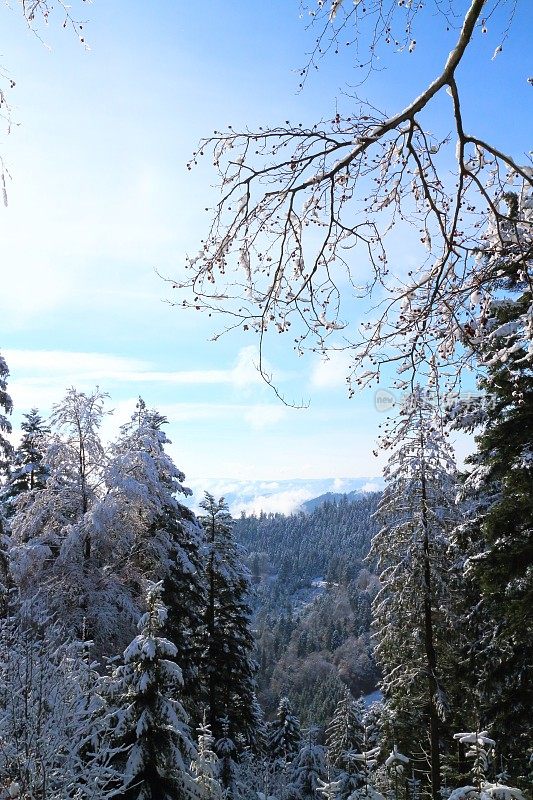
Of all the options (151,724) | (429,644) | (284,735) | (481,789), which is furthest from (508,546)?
(284,735)

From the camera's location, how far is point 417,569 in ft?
45.7

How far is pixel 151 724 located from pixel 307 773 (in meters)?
15.1

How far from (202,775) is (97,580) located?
483 cm

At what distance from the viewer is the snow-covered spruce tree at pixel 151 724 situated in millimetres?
7891

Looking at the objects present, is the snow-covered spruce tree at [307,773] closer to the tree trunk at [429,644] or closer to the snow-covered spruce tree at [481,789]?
the tree trunk at [429,644]

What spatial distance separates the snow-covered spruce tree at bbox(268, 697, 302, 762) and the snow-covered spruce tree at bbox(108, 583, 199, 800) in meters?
21.9

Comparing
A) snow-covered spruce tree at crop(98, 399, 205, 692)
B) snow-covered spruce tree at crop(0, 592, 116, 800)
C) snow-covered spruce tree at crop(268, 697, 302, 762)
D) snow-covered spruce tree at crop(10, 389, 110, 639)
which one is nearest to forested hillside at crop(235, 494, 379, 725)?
snow-covered spruce tree at crop(268, 697, 302, 762)

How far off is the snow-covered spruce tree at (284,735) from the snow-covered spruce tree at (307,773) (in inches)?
273


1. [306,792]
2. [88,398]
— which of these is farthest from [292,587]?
[88,398]

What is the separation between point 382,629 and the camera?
50.6ft

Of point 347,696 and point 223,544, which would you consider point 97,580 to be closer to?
point 223,544

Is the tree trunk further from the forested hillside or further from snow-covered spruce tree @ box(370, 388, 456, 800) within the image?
the forested hillside

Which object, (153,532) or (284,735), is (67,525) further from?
(284,735)

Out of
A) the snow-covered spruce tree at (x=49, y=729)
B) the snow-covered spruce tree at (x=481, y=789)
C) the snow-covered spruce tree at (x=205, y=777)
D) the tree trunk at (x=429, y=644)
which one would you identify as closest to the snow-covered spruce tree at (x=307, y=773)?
the tree trunk at (x=429, y=644)
